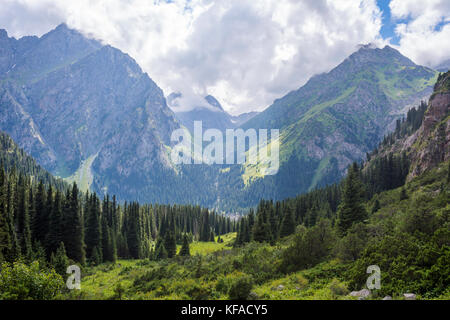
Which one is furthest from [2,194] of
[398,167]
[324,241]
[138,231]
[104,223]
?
[398,167]

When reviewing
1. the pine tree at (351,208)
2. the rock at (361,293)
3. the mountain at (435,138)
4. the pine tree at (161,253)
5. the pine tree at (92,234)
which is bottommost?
the pine tree at (161,253)

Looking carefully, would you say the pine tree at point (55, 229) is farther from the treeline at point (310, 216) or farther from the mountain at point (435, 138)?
the mountain at point (435, 138)

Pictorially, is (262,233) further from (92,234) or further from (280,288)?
(92,234)

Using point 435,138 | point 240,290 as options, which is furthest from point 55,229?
point 435,138

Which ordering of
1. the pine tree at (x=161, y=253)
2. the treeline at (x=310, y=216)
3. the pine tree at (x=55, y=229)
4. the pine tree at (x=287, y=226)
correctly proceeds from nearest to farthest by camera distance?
the treeline at (x=310, y=216) → the pine tree at (x=55, y=229) → the pine tree at (x=161, y=253) → the pine tree at (x=287, y=226)

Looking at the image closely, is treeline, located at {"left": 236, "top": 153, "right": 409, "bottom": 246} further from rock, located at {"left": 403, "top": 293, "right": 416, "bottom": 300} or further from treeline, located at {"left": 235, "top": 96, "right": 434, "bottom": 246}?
rock, located at {"left": 403, "top": 293, "right": 416, "bottom": 300}

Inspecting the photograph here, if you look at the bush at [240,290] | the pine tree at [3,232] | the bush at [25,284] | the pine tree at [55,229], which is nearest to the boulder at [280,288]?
the bush at [240,290]

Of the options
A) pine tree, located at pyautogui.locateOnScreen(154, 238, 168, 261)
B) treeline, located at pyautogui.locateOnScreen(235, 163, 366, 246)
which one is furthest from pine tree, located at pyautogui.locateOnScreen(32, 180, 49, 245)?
treeline, located at pyautogui.locateOnScreen(235, 163, 366, 246)

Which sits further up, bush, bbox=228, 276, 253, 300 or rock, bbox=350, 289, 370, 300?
rock, bbox=350, 289, 370, 300

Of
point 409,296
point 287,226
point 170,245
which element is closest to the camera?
point 409,296

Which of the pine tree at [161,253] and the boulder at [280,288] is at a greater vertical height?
the boulder at [280,288]
